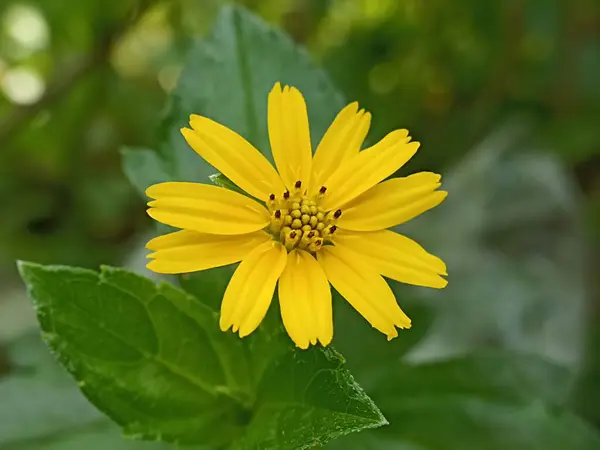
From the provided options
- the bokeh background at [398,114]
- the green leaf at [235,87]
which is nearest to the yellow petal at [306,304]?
the green leaf at [235,87]

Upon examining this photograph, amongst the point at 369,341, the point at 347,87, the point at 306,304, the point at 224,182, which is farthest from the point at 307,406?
the point at 347,87

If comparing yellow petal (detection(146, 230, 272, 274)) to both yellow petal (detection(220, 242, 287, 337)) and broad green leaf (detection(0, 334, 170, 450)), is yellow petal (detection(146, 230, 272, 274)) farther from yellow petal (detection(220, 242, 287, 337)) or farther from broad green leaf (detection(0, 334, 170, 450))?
broad green leaf (detection(0, 334, 170, 450))

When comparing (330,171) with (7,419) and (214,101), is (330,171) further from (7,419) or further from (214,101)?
(7,419)

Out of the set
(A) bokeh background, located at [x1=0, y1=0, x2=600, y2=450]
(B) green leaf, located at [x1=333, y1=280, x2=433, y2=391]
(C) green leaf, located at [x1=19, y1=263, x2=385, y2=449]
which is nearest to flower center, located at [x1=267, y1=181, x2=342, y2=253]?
(C) green leaf, located at [x1=19, y1=263, x2=385, y2=449]

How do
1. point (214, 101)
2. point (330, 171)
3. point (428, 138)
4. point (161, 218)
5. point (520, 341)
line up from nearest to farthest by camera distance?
1. point (161, 218)
2. point (330, 171)
3. point (214, 101)
4. point (520, 341)
5. point (428, 138)

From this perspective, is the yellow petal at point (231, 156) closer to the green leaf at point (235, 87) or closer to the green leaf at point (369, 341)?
the green leaf at point (235, 87)

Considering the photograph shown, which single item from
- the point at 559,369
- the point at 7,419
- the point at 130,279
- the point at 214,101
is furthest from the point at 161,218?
the point at 559,369

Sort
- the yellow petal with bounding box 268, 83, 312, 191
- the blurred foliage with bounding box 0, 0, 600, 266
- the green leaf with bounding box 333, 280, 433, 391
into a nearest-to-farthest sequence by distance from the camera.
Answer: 1. the yellow petal with bounding box 268, 83, 312, 191
2. the green leaf with bounding box 333, 280, 433, 391
3. the blurred foliage with bounding box 0, 0, 600, 266
